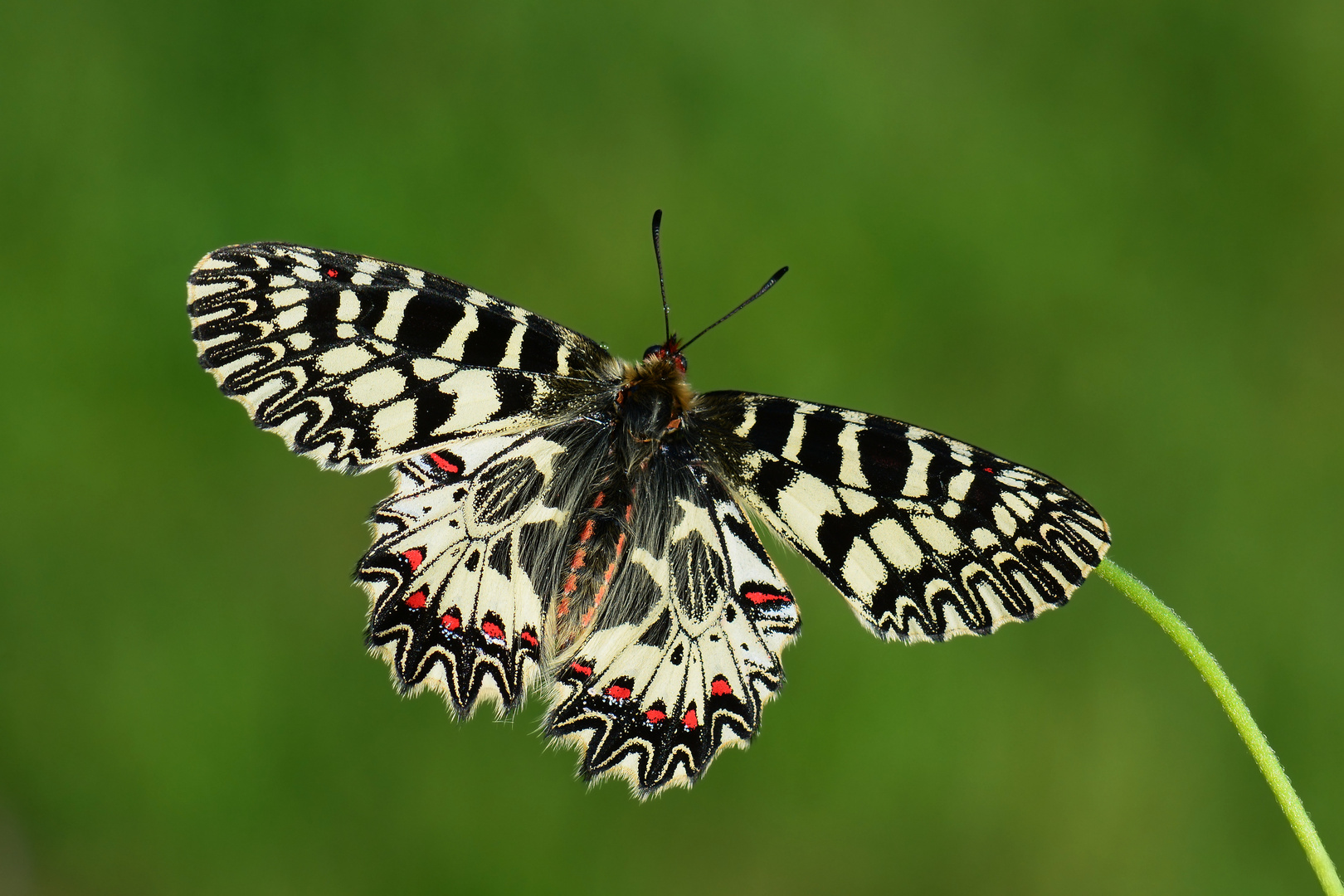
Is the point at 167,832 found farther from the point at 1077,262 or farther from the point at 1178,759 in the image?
the point at 1077,262

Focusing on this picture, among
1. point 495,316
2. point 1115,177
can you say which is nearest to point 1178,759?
point 1115,177

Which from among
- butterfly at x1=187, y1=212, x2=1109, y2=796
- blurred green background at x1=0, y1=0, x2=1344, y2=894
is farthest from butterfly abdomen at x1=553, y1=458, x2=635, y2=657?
blurred green background at x1=0, y1=0, x2=1344, y2=894

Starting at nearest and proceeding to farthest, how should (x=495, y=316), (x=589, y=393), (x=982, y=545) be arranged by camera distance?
1. (x=982, y=545)
2. (x=495, y=316)
3. (x=589, y=393)

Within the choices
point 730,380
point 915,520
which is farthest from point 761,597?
point 730,380

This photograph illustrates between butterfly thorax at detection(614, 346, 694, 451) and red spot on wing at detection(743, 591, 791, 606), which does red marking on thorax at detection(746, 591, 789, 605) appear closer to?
red spot on wing at detection(743, 591, 791, 606)

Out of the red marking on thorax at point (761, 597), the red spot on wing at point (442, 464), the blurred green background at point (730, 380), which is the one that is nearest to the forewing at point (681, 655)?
the red marking on thorax at point (761, 597)

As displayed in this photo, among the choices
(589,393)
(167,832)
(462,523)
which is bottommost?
(167,832)
